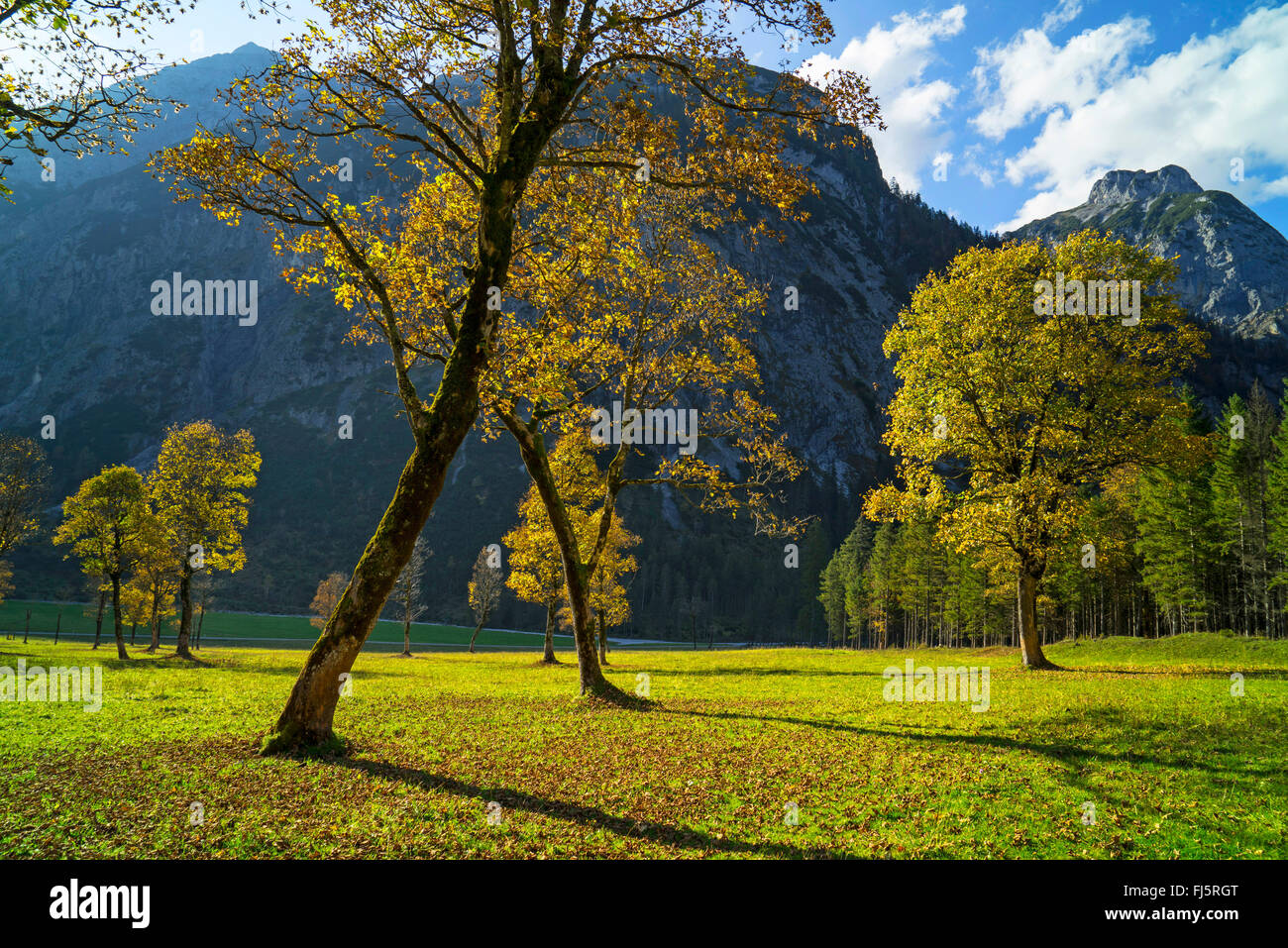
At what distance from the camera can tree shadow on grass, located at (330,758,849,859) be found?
6980 mm

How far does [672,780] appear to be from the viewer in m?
9.99

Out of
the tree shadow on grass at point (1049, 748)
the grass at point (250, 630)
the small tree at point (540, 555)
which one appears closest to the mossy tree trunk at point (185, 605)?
the small tree at point (540, 555)

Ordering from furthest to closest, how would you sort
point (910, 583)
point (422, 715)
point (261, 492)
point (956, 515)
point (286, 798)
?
point (261, 492), point (910, 583), point (956, 515), point (422, 715), point (286, 798)

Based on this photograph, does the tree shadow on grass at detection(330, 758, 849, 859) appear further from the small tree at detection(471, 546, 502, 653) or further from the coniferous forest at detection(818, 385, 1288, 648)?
the small tree at detection(471, 546, 502, 653)

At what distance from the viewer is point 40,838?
22.6 ft

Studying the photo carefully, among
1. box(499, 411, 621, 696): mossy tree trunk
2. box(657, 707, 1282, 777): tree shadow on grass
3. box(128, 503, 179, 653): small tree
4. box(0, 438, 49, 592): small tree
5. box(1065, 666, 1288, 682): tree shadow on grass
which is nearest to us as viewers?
box(657, 707, 1282, 777): tree shadow on grass

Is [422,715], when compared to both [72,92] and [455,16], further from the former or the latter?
[455,16]

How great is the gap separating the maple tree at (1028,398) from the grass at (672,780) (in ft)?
29.7

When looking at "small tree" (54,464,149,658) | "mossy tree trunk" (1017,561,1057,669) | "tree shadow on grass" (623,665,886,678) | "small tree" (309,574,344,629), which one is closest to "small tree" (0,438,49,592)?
"small tree" (54,464,149,658)

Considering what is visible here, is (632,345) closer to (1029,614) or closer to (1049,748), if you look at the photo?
(1049,748)

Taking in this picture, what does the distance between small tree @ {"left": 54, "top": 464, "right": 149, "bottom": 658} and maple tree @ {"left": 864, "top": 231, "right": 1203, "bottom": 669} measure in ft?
147

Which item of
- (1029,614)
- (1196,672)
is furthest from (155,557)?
(1196,672)

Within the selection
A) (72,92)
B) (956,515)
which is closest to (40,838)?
(72,92)
